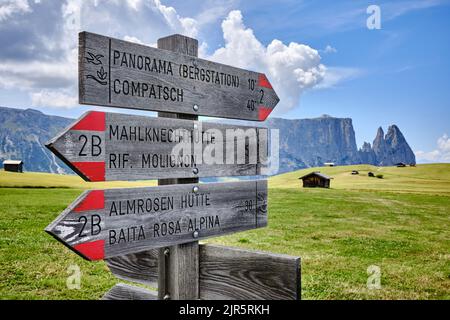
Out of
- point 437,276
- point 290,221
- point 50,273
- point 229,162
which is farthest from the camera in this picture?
point 290,221

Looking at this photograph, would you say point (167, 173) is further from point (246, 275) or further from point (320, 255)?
point (320, 255)

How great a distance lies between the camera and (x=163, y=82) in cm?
357

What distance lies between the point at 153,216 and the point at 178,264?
63 centimetres

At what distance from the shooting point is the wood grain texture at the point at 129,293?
422 cm

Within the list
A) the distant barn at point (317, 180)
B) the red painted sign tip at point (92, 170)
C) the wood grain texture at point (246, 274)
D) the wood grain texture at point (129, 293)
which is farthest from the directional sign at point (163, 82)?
the distant barn at point (317, 180)

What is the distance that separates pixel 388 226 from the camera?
18938mm

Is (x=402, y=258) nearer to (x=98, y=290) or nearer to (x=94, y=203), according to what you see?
(x=98, y=290)

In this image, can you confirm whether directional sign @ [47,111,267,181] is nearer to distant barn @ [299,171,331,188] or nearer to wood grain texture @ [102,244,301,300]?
wood grain texture @ [102,244,301,300]

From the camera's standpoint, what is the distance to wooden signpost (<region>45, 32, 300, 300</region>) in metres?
3.01

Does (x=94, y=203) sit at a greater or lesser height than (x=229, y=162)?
lesser

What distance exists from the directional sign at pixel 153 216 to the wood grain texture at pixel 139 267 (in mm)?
593
